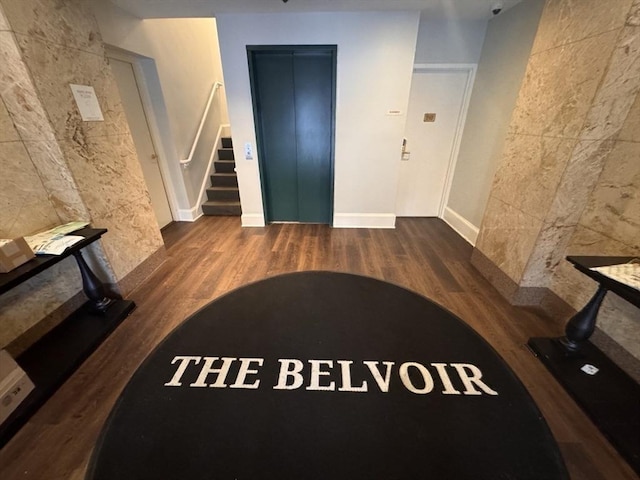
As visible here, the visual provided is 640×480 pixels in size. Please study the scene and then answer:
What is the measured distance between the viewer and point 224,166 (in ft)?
15.1

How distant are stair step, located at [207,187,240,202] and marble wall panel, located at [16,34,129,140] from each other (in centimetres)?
203

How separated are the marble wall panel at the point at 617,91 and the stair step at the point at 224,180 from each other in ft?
14.0

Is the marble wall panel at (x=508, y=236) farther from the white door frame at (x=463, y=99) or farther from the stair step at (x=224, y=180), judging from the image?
the stair step at (x=224, y=180)

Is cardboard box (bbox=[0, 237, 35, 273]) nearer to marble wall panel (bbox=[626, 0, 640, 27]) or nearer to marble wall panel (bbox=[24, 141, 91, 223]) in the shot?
marble wall panel (bbox=[24, 141, 91, 223])

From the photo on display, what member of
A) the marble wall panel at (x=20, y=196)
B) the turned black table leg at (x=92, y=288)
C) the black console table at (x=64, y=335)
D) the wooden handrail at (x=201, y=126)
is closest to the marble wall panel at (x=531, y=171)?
the black console table at (x=64, y=335)

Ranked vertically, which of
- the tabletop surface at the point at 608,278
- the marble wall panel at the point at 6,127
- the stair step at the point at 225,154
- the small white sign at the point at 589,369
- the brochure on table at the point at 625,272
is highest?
the marble wall panel at the point at 6,127

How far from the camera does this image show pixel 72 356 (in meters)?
1.67

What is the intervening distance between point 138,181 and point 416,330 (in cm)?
285

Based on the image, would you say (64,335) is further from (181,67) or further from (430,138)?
(430,138)

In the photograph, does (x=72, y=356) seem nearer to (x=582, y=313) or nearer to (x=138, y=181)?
(x=138, y=181)

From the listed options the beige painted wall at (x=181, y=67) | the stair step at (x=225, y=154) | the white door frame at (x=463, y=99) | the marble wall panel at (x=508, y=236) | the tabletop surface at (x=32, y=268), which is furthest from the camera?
the stair step at (x=225, y=154)

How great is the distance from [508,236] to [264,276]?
2.37 metres

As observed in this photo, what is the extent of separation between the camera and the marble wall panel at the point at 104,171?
1.92m

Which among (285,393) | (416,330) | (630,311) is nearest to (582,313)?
(630,311)
